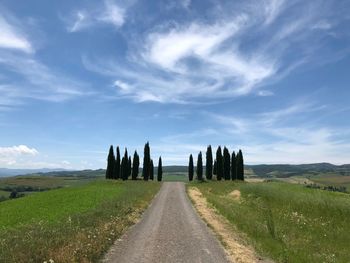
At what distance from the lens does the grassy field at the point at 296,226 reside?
57.5ft

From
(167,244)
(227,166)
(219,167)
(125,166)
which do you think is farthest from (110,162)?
(167,244)

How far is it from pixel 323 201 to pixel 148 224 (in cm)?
1997

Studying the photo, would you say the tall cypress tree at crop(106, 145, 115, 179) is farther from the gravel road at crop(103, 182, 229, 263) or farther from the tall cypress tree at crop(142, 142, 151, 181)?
the gravel road at crop(103, 182, 229, 263)

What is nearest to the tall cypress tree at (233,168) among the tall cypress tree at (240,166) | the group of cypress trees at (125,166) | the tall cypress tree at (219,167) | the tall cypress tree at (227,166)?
the tall cypress tree at (240,166)

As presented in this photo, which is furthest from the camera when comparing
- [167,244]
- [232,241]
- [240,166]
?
[240,166]

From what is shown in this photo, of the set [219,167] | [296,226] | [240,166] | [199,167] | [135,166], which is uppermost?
[199,167]

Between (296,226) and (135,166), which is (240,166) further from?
(296,226)

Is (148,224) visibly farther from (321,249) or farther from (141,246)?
(321,249)

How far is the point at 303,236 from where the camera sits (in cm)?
2409

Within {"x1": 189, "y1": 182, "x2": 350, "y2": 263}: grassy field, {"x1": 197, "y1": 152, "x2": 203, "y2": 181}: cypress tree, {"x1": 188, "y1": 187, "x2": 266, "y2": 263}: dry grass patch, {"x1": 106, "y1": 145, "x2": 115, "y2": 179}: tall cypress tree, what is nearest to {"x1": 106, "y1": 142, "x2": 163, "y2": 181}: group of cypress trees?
{"x1": 106, "y1": 145, "x2": 115, "y2": 179}: tall cypress tree

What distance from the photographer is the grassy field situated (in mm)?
17516

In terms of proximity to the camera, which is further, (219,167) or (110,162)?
(219,167)

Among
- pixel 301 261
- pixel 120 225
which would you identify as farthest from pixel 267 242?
pixel 120 225

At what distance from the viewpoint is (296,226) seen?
28.6m
